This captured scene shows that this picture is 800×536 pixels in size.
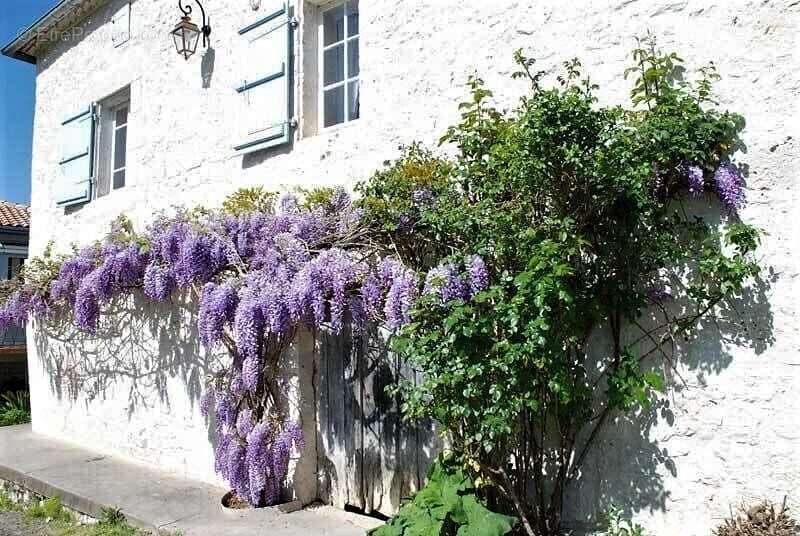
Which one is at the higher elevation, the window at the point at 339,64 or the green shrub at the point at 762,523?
the window at the point at 339,64

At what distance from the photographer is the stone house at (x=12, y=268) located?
1185 centimetres

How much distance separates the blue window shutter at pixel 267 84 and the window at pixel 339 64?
0.33 metres

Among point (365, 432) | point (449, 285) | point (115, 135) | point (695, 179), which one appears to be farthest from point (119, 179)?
point (695, 179)

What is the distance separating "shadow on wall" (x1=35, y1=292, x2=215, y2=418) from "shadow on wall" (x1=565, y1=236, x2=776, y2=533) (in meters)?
3.66

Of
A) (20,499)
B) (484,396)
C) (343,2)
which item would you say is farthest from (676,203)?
(20,499)

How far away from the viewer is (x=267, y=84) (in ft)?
19.5

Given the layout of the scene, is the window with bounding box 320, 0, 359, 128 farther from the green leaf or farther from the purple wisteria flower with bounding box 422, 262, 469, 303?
the green leaf

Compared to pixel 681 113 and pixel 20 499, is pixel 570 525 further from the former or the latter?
pixel 20 499

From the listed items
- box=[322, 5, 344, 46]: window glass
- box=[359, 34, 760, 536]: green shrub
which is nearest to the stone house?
box=[322, 5, 344, 46]: window glass

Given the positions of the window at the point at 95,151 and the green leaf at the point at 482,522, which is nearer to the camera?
the green leaf at the point at 482,522

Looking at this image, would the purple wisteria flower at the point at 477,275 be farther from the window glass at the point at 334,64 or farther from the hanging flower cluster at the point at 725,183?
the window glass at the point at 334,64

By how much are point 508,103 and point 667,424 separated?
7.33 feet

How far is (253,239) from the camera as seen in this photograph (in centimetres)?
525

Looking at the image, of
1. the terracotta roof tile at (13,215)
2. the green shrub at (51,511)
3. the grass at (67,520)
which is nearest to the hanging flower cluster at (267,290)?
the grass at (67,520)
